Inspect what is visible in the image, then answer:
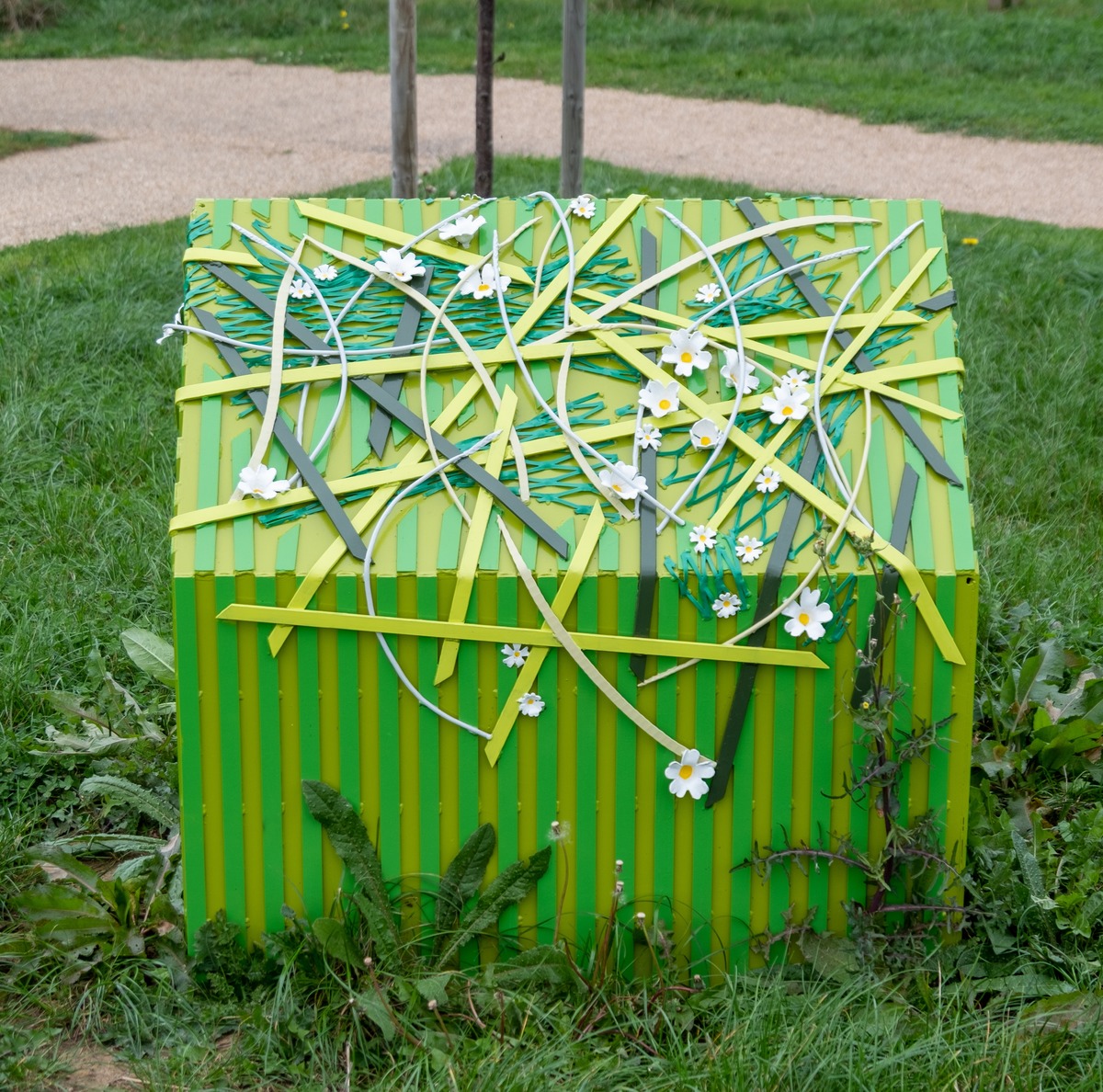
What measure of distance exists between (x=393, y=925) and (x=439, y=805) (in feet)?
0.83

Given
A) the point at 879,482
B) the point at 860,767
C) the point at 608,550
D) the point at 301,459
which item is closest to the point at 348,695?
the point at 301,459

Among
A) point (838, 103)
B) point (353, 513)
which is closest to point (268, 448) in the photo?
point (353, 513)

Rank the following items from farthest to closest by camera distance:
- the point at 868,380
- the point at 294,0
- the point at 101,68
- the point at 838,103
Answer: the point at 294,0
the point at 101,68
the point at 838,103
the point at 868,380

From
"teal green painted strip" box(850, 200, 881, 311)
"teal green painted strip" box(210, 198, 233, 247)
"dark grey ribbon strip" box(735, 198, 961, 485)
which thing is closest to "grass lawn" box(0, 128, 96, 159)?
"teal green painted strip" box(210, 198, 233, 247)

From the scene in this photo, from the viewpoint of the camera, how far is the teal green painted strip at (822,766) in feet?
8.69

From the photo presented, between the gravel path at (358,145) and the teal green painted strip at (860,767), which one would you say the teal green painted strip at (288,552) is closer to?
the teal green painted strip at (860,767)

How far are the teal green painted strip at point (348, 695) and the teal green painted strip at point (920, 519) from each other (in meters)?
1.05

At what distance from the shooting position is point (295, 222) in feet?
10.1

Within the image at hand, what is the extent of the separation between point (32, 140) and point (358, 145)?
2385mm

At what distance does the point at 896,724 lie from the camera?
2.66 meters

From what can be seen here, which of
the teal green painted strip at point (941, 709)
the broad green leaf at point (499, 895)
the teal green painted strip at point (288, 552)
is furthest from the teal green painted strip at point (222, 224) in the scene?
the teal green painted strip at point (941, 709)

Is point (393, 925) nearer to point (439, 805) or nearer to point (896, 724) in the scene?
point (439, 805)

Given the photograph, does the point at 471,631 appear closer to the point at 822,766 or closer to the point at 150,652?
the point at 822,766

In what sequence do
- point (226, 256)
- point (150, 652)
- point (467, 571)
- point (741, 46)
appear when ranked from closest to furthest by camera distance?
point (467, 571)
point (226, 256)
point (150, 652)
point (741, 46)
